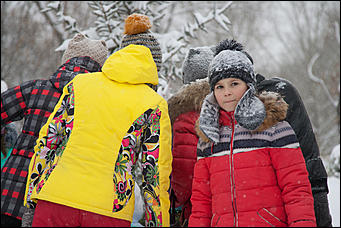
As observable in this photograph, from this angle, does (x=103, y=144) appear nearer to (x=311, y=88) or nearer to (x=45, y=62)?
(x=45, y=62)

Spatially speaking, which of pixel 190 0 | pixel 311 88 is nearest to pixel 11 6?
pixel 190 0

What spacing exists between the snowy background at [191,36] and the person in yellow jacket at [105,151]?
126cm

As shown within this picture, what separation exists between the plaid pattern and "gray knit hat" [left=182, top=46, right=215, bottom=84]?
913 millimetres

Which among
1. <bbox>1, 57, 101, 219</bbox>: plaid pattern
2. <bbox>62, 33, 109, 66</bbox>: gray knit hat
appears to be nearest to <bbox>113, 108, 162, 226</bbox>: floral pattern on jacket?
<bbox>1, 57, 101, 219</bbox>: plaid pattern

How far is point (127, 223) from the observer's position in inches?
79.6

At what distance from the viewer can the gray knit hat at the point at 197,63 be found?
3012mm

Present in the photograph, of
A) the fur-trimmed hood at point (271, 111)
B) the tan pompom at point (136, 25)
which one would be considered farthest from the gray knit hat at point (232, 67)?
the tan pompom at point (136, 25)

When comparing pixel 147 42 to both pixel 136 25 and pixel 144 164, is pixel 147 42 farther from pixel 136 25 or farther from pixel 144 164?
pixel 144 164

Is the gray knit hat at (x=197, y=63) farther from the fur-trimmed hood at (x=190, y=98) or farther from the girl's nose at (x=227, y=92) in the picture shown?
the girl's nose at (x=227, y=92)

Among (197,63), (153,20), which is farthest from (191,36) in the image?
(197,63)

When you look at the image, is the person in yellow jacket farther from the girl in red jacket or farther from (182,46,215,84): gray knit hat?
(182,46,215,84): gray knit hat

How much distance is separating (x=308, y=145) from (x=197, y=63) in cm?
116

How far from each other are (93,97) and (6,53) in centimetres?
1288

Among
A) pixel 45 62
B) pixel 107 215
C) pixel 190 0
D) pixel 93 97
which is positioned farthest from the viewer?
pixel 45 62
